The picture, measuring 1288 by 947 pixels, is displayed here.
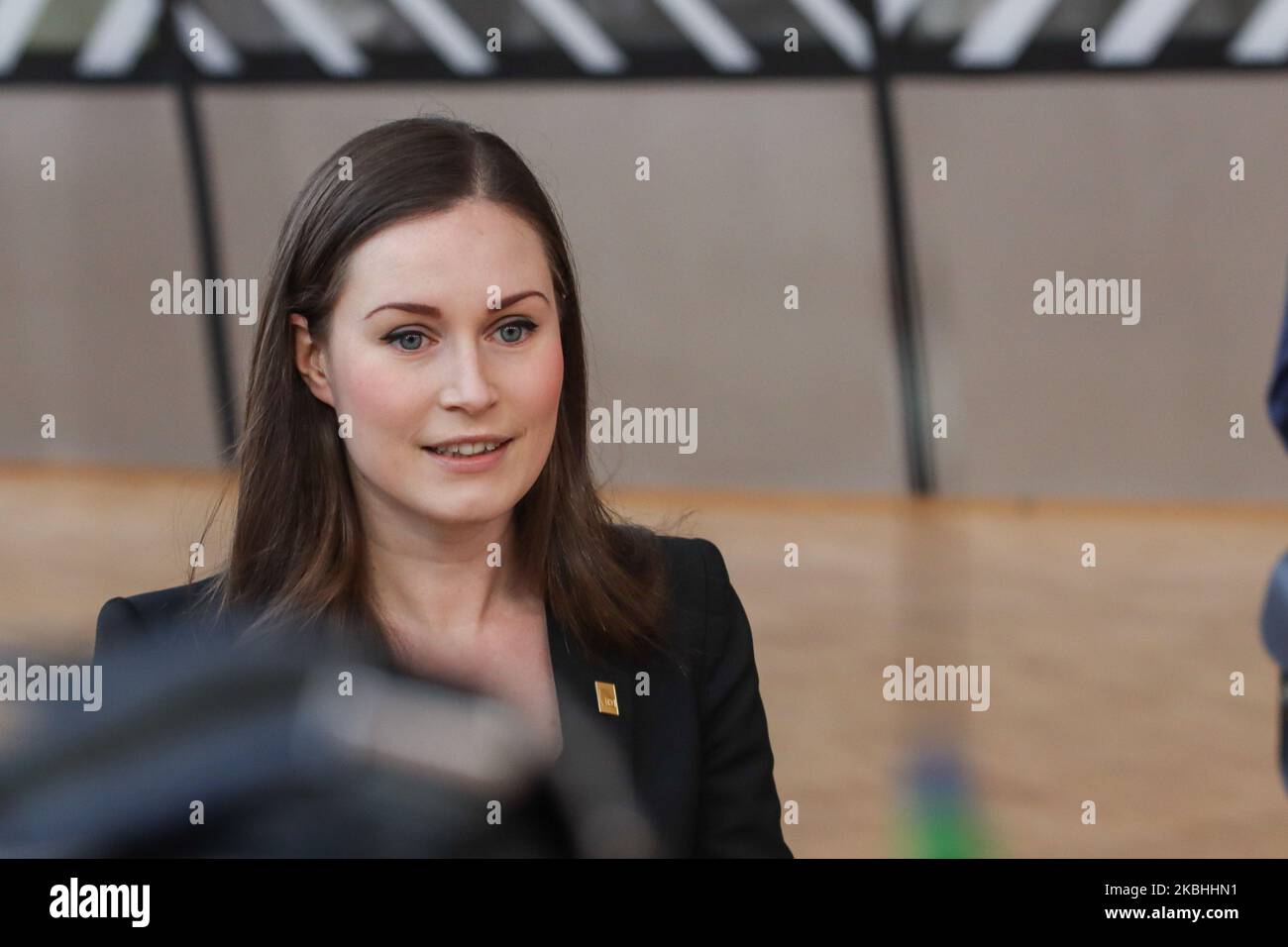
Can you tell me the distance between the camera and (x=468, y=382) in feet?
3.93

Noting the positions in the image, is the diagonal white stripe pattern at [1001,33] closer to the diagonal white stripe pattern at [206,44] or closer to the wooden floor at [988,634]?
the wooden floor at [988,634]

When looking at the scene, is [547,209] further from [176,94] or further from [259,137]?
[176,94]

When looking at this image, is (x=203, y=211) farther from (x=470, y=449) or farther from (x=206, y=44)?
(x=470, y=449)

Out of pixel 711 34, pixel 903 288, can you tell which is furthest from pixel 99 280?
pixel 903 288

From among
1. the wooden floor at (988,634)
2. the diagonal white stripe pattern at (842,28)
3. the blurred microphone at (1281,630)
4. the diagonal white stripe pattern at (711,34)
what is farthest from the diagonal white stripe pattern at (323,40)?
the blurred microphone at (1281,630)

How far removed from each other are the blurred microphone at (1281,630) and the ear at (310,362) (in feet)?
2.56

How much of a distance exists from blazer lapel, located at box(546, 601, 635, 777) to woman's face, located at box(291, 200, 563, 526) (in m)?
0.13

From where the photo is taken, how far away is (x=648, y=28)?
3.55 m

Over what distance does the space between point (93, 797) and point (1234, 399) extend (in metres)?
4.07

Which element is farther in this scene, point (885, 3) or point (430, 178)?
point (885, 3)

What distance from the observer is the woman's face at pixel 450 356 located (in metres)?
1.20

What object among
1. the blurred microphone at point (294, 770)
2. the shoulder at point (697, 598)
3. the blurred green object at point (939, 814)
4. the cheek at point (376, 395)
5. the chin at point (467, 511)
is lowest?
the blurred green object at point (939, 814)

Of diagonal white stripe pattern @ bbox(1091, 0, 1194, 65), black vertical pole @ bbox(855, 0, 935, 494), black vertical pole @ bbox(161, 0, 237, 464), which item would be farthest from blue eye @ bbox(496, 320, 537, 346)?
black vertical pole @ bbox(855, 0, 935, 494)
